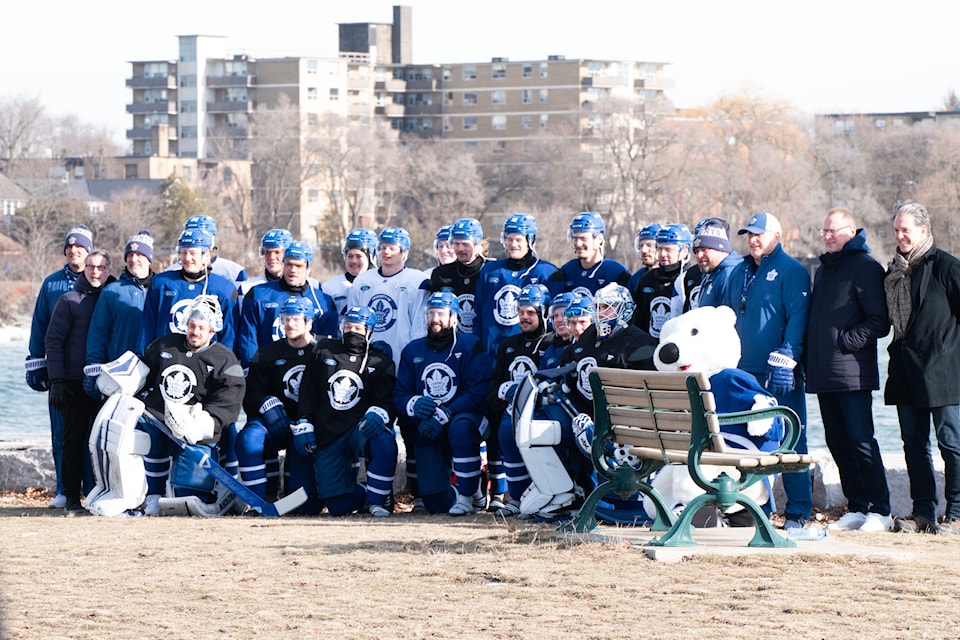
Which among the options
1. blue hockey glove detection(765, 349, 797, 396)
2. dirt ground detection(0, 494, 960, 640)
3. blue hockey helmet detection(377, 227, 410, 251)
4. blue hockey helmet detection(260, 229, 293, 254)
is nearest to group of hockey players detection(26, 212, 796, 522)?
blue hockey helmet detection(260, 229, 293, 254)

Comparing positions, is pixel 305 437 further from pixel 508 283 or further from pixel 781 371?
pixel 781 371

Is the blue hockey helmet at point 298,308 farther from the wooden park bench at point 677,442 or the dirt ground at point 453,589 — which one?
the wooden park bench at point 677,442

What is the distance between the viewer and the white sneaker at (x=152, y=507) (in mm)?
10383

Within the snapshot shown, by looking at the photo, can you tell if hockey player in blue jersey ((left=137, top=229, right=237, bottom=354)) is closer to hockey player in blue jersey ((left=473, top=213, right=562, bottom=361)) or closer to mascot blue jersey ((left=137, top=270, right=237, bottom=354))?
mascot blue jersey ((left=137, top=270, right=237, bottom=354))

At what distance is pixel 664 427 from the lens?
7844 mm

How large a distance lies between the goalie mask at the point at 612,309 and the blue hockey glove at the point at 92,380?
11.6 feet

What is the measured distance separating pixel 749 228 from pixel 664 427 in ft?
6.85

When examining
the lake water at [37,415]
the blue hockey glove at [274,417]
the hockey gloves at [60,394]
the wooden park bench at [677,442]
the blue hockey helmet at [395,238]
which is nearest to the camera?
the wooden park bench at [677,442]

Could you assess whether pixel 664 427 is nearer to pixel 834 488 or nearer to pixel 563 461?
pixel 563 461

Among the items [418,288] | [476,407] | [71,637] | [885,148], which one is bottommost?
[71,637]

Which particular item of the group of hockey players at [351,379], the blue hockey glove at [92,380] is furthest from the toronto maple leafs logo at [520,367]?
the blue hockey glove at [92,380]

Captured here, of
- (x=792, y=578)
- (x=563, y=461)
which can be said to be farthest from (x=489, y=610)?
(x=563, y=461)

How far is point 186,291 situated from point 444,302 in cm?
182

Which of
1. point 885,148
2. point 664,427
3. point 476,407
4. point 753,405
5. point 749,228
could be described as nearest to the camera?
point 664,427
